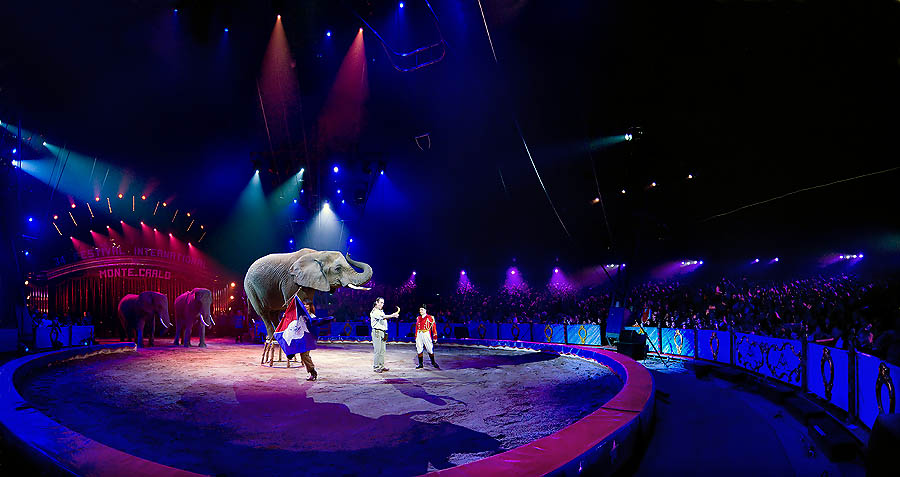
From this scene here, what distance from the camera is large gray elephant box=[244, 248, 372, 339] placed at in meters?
11.9

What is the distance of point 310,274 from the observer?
11836 mm

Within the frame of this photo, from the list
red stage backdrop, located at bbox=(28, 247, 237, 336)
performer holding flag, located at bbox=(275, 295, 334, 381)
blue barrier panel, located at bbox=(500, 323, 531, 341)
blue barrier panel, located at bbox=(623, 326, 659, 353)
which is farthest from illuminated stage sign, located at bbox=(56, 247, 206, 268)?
blue barrier panel, located at bbox=(623, 326, 659, 353)

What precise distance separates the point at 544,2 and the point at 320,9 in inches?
364

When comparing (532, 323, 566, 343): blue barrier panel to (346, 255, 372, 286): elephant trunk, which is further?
(532, 323, 566, 343): blue barrier panel

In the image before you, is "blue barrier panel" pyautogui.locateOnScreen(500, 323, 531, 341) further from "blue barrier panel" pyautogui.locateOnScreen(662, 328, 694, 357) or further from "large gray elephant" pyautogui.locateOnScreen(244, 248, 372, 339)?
"large gray elephant" pyautogui.locateOnScreen(244, 248, 372, 339)

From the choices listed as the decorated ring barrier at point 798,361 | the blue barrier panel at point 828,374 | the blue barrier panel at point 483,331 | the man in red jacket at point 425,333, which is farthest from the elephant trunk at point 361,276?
the blue barrier panel at point 483,331

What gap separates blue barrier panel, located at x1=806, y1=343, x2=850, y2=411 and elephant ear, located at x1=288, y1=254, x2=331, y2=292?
10031mm

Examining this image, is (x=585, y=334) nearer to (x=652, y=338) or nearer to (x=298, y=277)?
(x=652, y=338)

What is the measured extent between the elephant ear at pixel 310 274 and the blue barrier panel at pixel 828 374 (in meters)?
10.0

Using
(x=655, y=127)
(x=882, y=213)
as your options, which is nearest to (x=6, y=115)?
(x=655, y=127)

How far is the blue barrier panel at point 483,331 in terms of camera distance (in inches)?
920

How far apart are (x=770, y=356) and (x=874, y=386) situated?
4840 millimetres

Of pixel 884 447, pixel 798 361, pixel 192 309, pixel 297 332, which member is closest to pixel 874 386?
pixel 798 361

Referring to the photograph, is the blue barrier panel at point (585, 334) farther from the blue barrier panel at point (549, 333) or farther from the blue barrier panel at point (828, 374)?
the blue barrier panel at point (828, 374)
